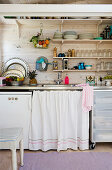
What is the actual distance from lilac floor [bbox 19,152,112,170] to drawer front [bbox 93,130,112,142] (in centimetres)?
21

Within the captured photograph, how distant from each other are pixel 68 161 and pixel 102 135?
718mm

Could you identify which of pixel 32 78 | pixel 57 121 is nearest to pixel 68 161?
pixel 57 121

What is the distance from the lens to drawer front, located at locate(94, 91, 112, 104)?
8.52 feet

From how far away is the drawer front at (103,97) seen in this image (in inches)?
102

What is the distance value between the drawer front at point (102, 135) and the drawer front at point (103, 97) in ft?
1.51

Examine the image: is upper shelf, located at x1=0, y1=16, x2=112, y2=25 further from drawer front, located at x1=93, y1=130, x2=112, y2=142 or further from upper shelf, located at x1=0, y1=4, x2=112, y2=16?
drawer front, located at x1=93, y1=130, x2=112, y2=142

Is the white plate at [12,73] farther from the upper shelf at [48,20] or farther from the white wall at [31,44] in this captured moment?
the upper shelf at [48,20]

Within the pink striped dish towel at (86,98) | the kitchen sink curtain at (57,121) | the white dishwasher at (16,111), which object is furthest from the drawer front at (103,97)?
the white dishwasher at (16,111)

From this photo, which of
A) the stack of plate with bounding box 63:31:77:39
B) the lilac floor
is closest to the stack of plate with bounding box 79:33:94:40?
the stack of plate with bounding box 63:31:77:39

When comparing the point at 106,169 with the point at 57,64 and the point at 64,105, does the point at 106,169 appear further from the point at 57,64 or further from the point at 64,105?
the point at 57,64

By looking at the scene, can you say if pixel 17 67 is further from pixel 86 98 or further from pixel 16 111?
pixel 86 98

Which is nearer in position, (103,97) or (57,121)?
(57,121)

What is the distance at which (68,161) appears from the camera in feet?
7.30

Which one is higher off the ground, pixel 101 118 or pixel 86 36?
pixel 86 36
